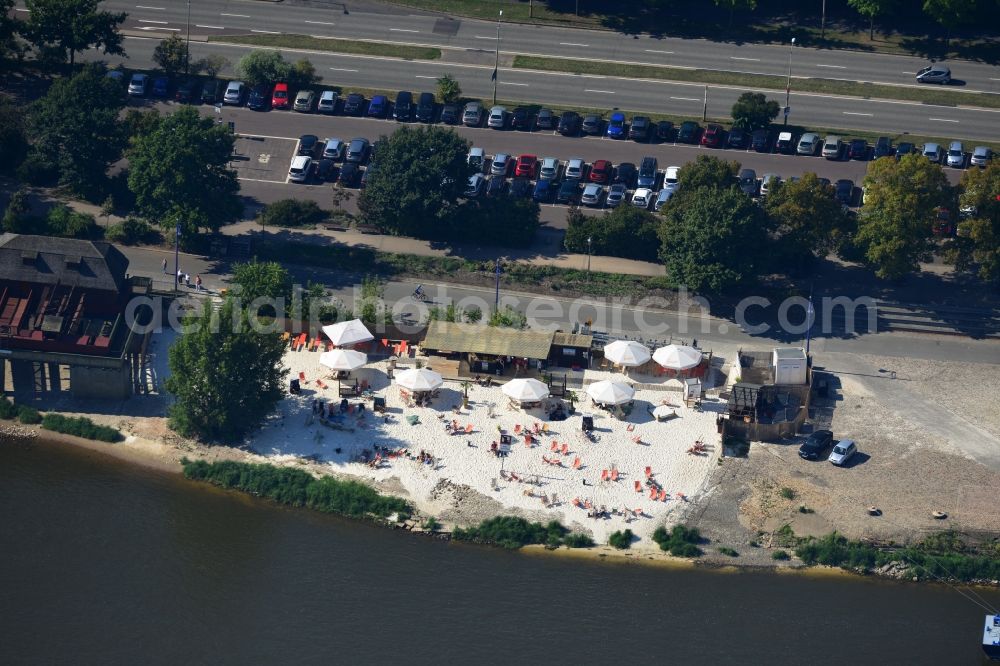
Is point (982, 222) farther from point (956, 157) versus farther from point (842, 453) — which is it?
point (842, 453)

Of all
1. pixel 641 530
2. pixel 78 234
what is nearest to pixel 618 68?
pixel 78 234

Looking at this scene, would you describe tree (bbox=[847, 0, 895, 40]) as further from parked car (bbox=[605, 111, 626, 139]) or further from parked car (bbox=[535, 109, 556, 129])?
parked car (bbox=[535, 109, 556, 129])

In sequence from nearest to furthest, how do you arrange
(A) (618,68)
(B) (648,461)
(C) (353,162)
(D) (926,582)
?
(D) (926,582)
(B) (648,461)
(C) (353,162)
(A) (618,68)

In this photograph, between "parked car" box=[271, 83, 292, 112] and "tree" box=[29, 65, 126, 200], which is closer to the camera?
"tree" box=[29, 65, 126, 200]

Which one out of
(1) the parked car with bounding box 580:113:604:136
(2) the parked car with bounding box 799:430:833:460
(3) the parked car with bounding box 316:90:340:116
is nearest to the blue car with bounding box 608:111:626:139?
(1) the parked car with bounding box 580:113:604:136

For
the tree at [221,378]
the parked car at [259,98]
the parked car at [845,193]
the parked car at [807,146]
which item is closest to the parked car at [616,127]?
the parked car at [807,146]

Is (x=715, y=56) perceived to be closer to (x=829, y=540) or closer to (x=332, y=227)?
(x=332, y=227)

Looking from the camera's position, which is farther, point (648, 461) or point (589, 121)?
point (589, 121)

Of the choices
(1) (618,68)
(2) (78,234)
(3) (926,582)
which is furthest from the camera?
(1) (618,68)

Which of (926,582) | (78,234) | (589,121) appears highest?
(589,121)
